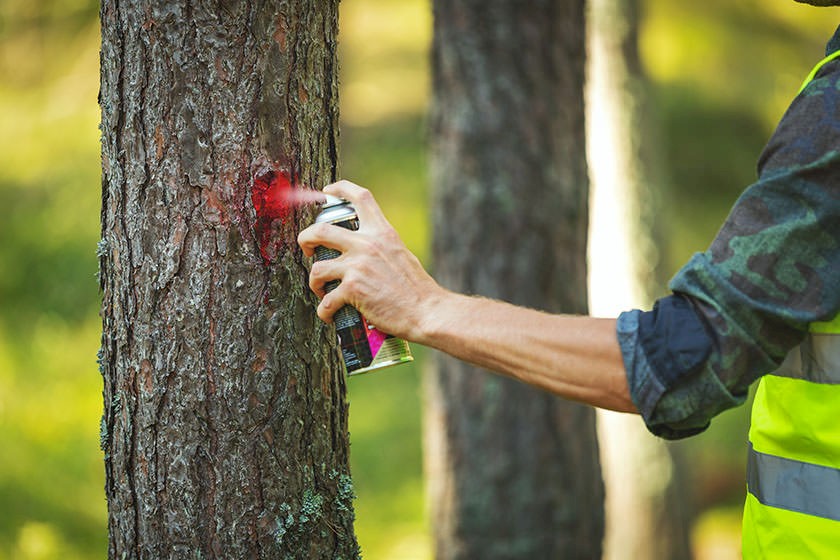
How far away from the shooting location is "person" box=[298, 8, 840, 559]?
1.47 metres

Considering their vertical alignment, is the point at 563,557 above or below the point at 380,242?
below

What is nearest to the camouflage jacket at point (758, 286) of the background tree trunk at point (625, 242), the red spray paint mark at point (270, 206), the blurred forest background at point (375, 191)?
the red spray paint mark at point (270, 206)

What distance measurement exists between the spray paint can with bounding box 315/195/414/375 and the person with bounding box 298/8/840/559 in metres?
0.03

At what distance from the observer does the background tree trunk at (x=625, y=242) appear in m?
5.41

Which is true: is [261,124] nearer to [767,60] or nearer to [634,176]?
[634,176]

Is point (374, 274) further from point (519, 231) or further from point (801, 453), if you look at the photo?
point (519, 231)

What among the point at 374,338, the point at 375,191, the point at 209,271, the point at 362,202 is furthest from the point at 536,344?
the point at 375,191

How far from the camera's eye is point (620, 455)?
17.7ft

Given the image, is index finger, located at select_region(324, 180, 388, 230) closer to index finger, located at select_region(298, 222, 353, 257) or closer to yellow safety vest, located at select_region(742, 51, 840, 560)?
index finger, located at select_region(298, 222, 353, 257)

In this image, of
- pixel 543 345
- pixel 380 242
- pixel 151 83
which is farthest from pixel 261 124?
pixel 543 345

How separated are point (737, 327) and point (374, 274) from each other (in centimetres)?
69

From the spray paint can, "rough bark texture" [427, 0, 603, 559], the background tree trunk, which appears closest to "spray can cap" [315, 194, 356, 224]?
the spray paint can

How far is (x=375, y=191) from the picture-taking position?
31.1 ft

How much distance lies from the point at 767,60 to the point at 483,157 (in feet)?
23.3
